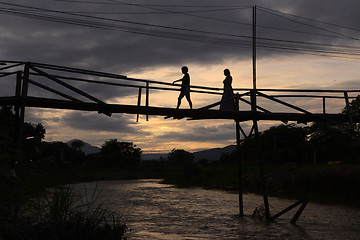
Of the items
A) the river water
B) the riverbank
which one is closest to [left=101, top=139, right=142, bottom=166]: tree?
the riverbank

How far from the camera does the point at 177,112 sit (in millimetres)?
14875

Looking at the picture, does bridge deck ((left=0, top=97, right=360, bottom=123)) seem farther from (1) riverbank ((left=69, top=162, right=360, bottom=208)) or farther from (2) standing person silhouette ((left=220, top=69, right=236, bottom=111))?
(1) riverbank ((left=69, top=162, right=360, bottom=208))

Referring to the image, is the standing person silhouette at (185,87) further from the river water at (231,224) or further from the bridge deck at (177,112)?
the river water at (231,224)

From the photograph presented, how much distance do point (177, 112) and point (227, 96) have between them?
7.50ft

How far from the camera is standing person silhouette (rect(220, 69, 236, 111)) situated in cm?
1548

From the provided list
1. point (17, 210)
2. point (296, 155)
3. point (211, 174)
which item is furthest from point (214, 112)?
point (296, 155)

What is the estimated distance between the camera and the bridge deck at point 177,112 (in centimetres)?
1238

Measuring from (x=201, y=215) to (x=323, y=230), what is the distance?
6.13 metres

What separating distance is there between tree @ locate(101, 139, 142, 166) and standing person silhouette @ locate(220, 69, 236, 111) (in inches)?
3949

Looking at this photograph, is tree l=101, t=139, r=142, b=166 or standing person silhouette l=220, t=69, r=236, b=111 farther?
tree l=101, t=139, r=142, b=166

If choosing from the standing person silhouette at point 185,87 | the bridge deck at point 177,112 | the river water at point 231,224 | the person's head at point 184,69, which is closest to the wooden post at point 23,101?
the bridge deck at point 177,112

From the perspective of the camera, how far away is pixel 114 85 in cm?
1281

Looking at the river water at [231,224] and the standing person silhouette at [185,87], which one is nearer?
the river water at [231,224]

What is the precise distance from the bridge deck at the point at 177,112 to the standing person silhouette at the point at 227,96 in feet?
0.87
